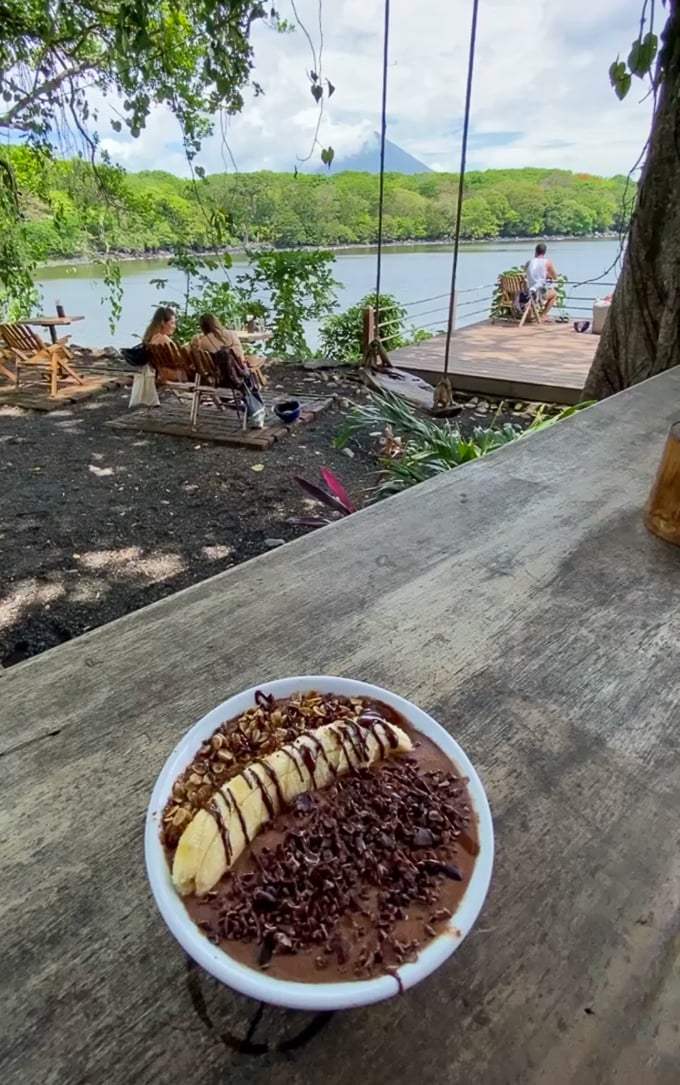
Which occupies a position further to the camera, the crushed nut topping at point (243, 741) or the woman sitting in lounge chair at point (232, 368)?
the woman sitting in lounge chair at point (232, 368)

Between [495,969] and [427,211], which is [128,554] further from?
[427,211]

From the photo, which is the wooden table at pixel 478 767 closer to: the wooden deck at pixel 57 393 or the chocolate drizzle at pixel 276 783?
the chocolate drizzle at pixel 276 783

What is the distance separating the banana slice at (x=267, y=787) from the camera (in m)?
0.39


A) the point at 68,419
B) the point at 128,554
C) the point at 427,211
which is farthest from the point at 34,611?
the point at 427,211

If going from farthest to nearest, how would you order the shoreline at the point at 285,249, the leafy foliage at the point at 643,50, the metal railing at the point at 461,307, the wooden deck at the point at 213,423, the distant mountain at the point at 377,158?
the metal railing at the point at 461,307 < the shoreline at the point at 285,249 < the wooden deck at the point at 213,423 < the distant mountain at the point at 377,158 < the leafy foliage at the point at 643,50

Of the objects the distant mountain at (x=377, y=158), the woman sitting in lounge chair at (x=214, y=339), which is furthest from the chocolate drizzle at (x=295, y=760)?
the woman sitting in lounge chair at (x=214, y=339)

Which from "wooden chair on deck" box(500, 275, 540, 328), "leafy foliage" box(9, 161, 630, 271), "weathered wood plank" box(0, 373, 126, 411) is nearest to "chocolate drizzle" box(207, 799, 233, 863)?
"weathered wood plank" box(0, 373, 126, 411)

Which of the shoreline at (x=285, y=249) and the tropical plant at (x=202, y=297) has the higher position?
the shoreline at (x=285, y=249)

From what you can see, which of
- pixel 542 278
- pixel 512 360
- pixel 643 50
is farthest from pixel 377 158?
pixel 542 278

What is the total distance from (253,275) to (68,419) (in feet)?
10.7

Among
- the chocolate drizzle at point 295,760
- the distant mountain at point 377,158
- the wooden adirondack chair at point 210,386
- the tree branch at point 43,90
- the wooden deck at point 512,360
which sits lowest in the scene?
the wooden deck at point 512,360

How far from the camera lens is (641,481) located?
4.25ft

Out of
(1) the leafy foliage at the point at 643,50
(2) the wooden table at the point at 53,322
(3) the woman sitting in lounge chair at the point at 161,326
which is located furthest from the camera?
(2) the wooden table at the point at 53,322

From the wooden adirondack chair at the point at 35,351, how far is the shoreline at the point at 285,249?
1.82 metres
